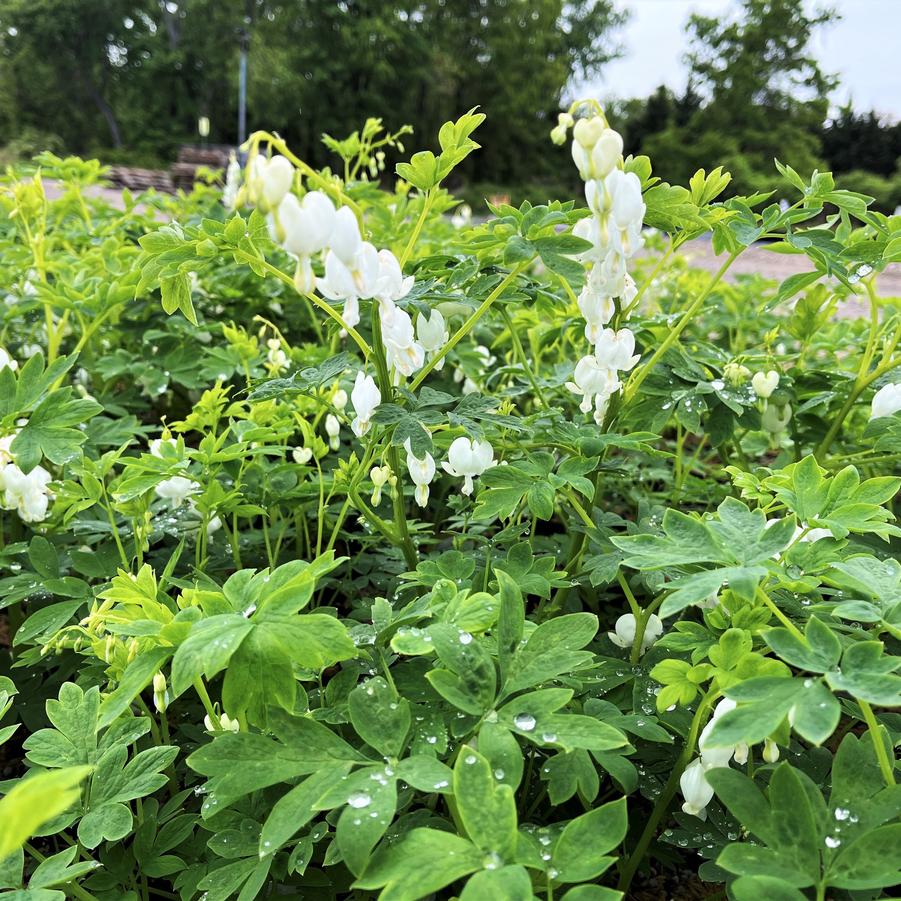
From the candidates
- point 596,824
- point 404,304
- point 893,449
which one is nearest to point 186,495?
point 404,304

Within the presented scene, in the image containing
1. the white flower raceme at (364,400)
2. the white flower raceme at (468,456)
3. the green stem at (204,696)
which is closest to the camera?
the green stem at (204,696)

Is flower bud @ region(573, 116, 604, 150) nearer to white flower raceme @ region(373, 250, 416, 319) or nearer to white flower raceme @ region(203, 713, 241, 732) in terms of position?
white flower raceme @ region(373, 250, 416, 319)

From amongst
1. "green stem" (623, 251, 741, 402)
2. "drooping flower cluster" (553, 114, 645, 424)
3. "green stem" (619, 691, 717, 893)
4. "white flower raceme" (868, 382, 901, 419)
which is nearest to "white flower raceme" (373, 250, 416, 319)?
"drooping flower cluster" (553, 114, 645, 424)

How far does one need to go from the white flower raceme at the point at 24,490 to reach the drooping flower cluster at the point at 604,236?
1.24m

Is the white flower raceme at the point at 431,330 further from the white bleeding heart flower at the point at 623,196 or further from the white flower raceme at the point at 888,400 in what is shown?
the white flower raceme at the point at 888,400

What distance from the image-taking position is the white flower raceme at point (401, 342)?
113 cm

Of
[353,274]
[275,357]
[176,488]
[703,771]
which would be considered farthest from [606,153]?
[275,357]

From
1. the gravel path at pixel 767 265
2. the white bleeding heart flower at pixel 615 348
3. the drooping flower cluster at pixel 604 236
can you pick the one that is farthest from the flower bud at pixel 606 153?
the gravel path at pixel 767 265

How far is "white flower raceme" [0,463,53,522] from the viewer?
1.54m

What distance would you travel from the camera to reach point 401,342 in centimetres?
117

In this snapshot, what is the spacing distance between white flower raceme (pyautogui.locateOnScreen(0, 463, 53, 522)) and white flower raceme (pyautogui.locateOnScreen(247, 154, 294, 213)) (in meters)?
1.01

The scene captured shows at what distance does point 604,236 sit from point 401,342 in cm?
37

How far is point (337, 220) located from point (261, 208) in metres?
0.12

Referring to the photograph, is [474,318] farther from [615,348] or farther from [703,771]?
[703,771]
